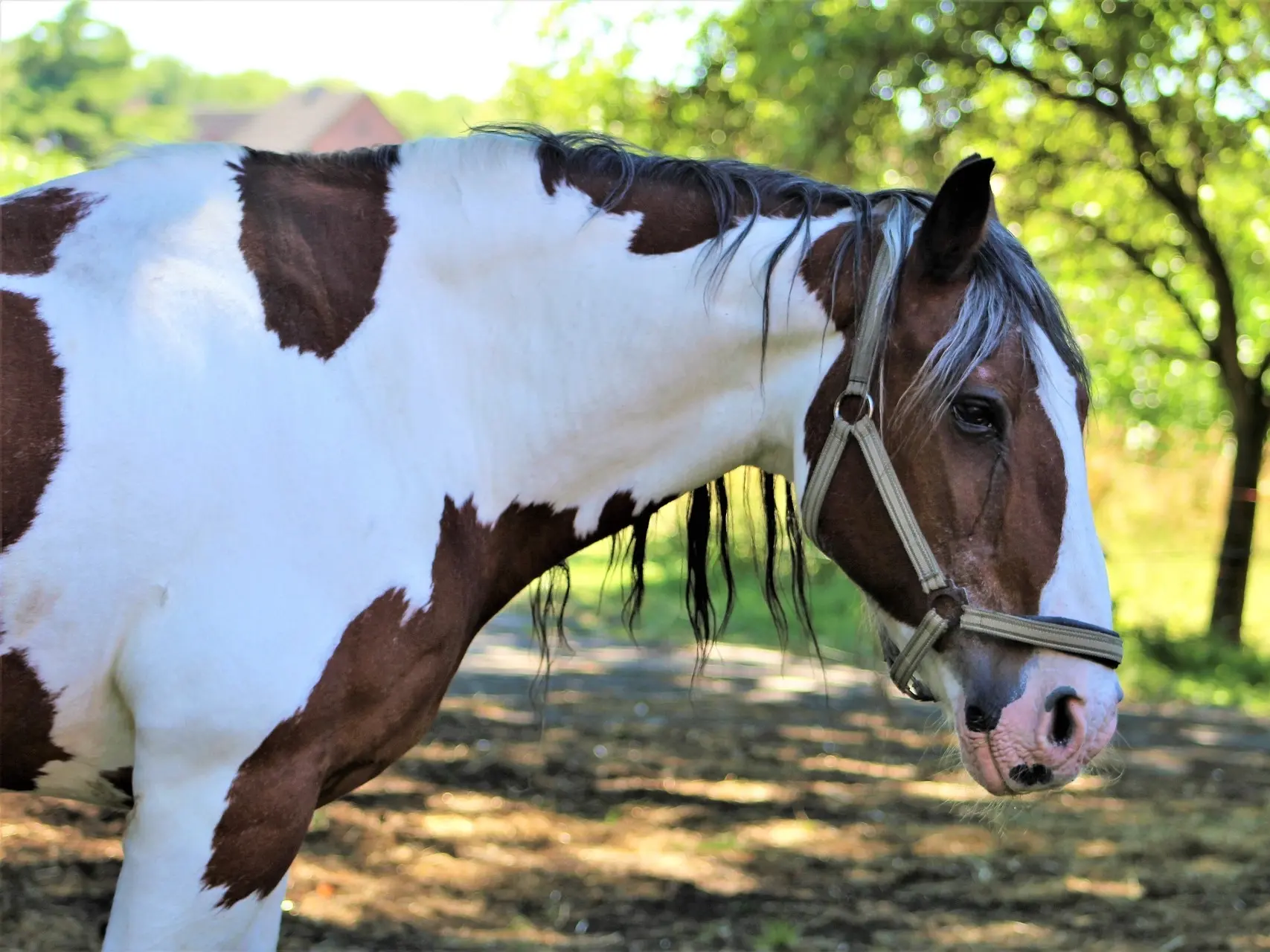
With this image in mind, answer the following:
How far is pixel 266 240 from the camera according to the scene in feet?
5.84

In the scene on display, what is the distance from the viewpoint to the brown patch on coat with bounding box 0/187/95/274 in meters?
1.64

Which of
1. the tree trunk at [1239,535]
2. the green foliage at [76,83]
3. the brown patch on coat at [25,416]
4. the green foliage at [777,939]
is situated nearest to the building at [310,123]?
the green foliage at [76,83]

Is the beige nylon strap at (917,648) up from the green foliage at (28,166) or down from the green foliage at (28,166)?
down

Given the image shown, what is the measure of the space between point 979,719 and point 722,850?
2.74 meters

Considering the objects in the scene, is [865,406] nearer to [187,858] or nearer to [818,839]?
[187,858]

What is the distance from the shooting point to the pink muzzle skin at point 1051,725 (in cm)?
180

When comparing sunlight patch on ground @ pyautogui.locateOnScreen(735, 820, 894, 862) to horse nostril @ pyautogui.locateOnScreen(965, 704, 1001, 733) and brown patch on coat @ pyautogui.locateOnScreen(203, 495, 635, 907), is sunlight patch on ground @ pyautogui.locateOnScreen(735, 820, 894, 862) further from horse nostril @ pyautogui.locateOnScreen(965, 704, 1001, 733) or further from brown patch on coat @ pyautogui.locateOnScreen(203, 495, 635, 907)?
brown patch on coat @ pyautogui.locateOnScreen(203, 495, 635, 907)

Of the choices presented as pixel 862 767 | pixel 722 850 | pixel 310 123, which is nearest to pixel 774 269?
pixel 722 850

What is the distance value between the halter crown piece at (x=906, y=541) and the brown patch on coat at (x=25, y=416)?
1.16m

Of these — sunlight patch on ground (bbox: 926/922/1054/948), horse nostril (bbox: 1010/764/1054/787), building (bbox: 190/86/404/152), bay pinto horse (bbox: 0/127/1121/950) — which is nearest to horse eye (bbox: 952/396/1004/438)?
bay pinto horse (bbox: 0/127/1121/950)

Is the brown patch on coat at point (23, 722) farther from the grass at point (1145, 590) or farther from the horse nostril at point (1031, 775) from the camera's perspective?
the grass at point (1145, 590)

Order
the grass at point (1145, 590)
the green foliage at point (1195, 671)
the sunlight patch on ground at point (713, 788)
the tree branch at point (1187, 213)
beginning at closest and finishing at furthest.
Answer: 1. the sunlight patch on ground at point (713, 788)
2. the tree branch at point (1187, 213)
3. the green foliage at point (1195, 671)
4. the grass at point (1145, 590)

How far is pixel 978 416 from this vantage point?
1854 mm

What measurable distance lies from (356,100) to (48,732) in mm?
36266
